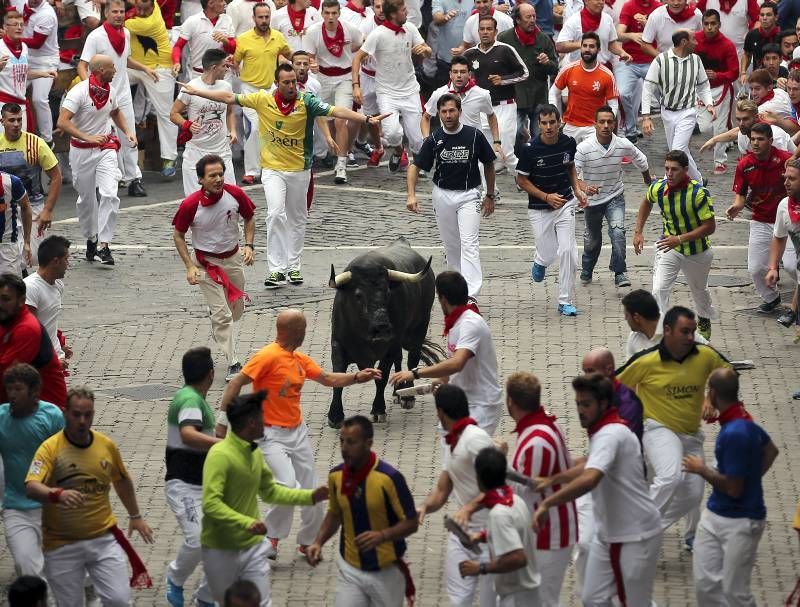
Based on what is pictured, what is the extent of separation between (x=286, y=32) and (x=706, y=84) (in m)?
5.86

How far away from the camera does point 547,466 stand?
927cm

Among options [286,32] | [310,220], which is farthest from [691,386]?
[286,32]

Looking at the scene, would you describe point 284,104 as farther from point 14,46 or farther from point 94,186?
point 14,46

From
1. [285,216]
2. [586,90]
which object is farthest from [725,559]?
[586,90]

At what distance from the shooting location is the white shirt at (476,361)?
10938mm

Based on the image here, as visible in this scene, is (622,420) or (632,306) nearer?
(622,420)

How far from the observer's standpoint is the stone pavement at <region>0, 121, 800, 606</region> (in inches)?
442

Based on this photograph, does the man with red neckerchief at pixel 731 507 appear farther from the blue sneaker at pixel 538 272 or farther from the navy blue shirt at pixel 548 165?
the blue sneaker at pixel 538 272

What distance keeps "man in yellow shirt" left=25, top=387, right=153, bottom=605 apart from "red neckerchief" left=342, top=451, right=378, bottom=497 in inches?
57.7

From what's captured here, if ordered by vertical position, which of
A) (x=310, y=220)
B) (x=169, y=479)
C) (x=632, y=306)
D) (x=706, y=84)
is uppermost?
(x=632, y=306)

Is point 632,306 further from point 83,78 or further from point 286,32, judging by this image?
point 286,32

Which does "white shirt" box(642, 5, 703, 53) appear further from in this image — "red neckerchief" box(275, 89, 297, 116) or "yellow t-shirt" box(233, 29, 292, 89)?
"red neckerchief" box(275, 89, 297, 116)

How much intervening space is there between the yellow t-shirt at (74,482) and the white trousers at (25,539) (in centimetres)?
23

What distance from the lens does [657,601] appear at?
1041 centimetres
